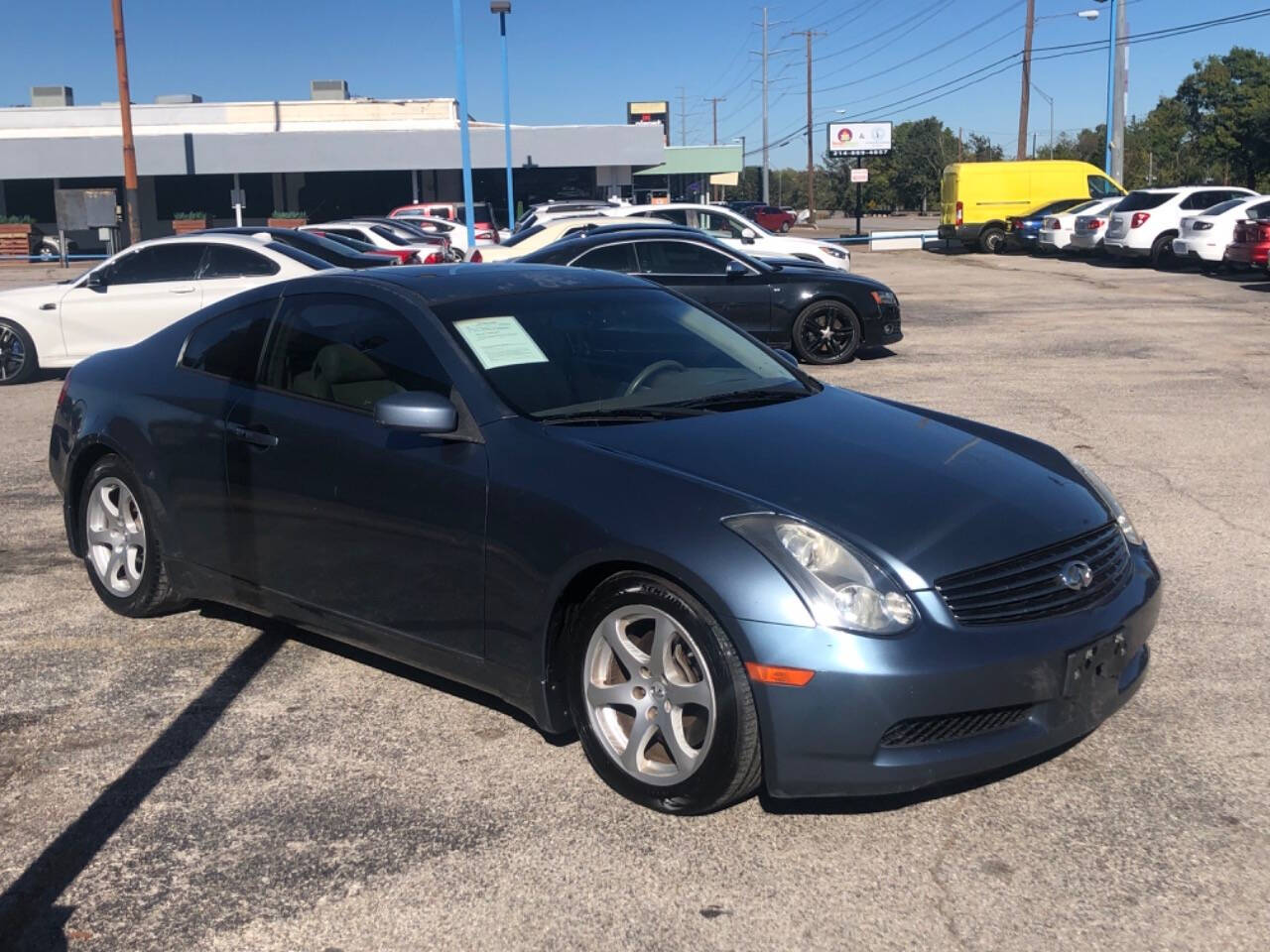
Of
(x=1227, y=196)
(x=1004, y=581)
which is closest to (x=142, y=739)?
(x=1004, y=581)

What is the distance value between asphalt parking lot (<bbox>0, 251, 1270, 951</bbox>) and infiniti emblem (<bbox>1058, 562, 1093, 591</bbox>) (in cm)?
62

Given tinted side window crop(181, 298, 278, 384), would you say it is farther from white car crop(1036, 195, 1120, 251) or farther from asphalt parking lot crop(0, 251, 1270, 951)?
white car crop(1036, 195, 1120, 251)

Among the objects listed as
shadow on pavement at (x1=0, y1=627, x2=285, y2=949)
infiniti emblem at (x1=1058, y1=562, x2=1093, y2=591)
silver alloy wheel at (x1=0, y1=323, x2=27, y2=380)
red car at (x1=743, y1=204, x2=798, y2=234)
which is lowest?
shadow on pavement at (x1=0, y1=627, x2=285, y2=949)

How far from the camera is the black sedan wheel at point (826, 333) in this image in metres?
13.5

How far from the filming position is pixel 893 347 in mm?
15367

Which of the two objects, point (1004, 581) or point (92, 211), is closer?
point (1004, 581)

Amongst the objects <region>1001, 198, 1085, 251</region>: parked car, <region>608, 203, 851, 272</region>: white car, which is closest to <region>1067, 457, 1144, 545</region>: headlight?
<region>608, 203, 851, 272</region>: white car

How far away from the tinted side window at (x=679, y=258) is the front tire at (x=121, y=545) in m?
8.93

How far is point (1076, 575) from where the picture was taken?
3.85 m

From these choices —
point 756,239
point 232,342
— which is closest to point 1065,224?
point 756,239

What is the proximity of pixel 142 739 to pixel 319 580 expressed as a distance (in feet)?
2.58

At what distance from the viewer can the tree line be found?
A: 232 ft

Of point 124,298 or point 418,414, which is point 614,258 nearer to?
point 124,298

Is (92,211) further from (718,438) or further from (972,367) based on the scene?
(718,438)
